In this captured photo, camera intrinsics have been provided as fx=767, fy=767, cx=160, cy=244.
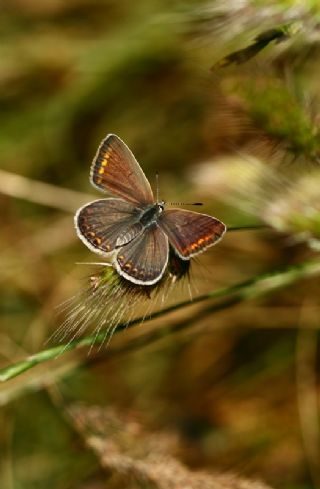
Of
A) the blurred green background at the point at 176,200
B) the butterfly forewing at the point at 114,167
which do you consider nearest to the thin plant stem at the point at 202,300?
the blurred green background at the point at 176,200

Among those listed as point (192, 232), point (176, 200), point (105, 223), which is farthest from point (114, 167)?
point (176, 200)

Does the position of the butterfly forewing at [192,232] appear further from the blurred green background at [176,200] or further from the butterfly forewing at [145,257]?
the blurred green background at [176,200]

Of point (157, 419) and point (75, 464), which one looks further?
point (157, 419)

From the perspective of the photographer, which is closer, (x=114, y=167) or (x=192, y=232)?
(x=192, y=232)

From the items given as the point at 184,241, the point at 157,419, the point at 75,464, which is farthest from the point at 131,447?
the point at 184,241

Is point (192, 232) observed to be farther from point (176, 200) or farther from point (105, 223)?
point (176, 200)

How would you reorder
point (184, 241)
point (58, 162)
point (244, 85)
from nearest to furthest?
point (184, 241)
point (244, 85)
point (58, 162)

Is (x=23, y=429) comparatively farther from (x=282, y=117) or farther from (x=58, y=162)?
(x=282, y=117)

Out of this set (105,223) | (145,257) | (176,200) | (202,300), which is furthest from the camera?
(176,200)
